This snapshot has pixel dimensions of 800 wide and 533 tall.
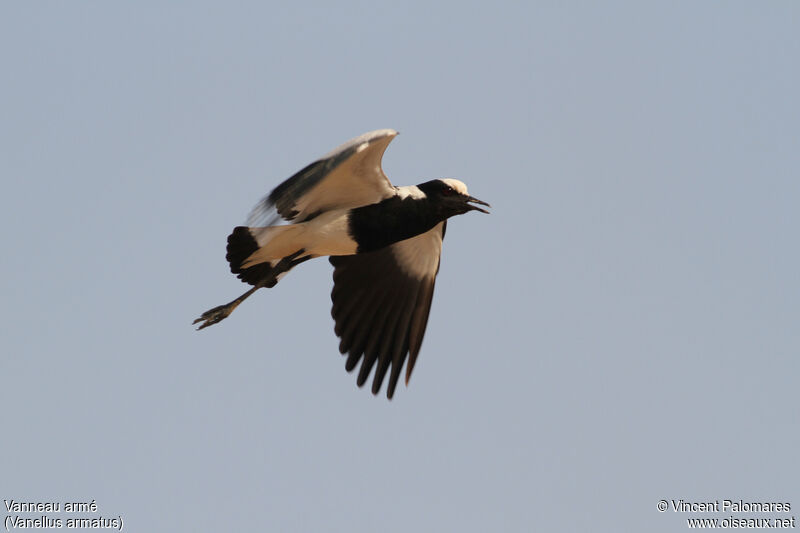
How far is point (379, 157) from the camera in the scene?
10391 mm

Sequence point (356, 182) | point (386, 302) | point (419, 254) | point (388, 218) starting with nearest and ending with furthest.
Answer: point (356, 182), point (388, 218), point (386, 302), point (419, 254)

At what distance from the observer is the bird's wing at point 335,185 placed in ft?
32.6

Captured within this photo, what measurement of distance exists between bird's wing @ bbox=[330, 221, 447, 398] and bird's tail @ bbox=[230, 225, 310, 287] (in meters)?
0.85

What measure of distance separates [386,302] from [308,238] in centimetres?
145

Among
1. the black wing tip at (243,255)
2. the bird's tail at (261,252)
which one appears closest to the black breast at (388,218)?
the bird's tail at (261,252)

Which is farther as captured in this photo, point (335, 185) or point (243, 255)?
point (243, 255)

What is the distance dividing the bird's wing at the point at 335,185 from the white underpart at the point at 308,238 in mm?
111

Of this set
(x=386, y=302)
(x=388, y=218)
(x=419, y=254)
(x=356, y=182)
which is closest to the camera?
(x=356, y=182)

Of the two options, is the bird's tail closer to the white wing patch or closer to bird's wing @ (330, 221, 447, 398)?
the white wing patch

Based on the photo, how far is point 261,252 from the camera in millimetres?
11219

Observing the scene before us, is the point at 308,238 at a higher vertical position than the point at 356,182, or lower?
lower

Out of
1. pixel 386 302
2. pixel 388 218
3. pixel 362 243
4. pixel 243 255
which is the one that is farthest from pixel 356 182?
pixel 386 302

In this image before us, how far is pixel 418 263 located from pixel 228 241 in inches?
86.1

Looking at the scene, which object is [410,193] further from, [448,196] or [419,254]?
[419,254]
